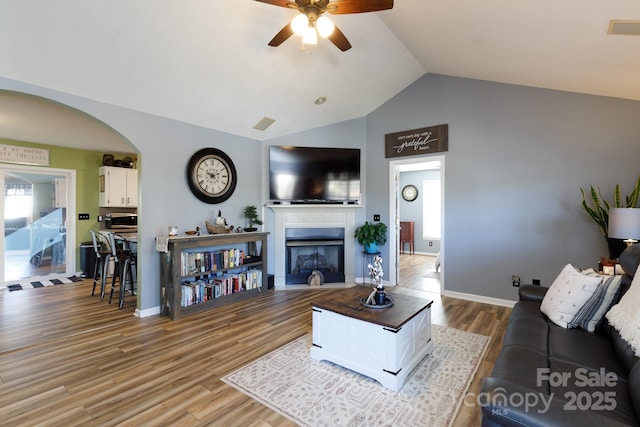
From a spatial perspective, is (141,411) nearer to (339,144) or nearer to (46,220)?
(339,144)

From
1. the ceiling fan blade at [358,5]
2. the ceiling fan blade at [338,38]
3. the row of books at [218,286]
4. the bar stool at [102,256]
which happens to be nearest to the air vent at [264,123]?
the ceiling fan blade at [338,38]

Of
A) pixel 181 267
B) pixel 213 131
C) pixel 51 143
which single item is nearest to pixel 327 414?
pixel 181 267

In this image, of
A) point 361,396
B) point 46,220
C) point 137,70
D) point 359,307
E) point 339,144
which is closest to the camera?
point 361,396

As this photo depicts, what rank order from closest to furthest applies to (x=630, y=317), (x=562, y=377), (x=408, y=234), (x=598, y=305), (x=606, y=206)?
(x=562, y=377) → (x=630, y=317) → (x=598, y=305) → (x=606, y=206) → (x=408, y=234)

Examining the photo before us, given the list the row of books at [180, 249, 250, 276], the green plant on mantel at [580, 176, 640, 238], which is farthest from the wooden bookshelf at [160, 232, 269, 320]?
the green plant on mantel at [580, 176, 640, 238]

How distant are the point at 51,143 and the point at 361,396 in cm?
694

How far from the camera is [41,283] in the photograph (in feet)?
17.6

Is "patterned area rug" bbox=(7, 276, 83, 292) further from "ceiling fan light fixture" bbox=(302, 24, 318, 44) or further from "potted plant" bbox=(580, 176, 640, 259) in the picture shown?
"potted plant" bbox=(580, 176, 640, 259)

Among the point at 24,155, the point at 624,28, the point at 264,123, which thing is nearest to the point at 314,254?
the point at 264,123

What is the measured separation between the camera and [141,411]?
1977 mm

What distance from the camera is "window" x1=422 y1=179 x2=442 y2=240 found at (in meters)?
8.79

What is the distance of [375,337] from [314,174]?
3.39 meters

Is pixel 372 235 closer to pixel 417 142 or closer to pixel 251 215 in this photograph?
pixel 417 142

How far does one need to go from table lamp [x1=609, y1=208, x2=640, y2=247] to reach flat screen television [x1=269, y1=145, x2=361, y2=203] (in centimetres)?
332
